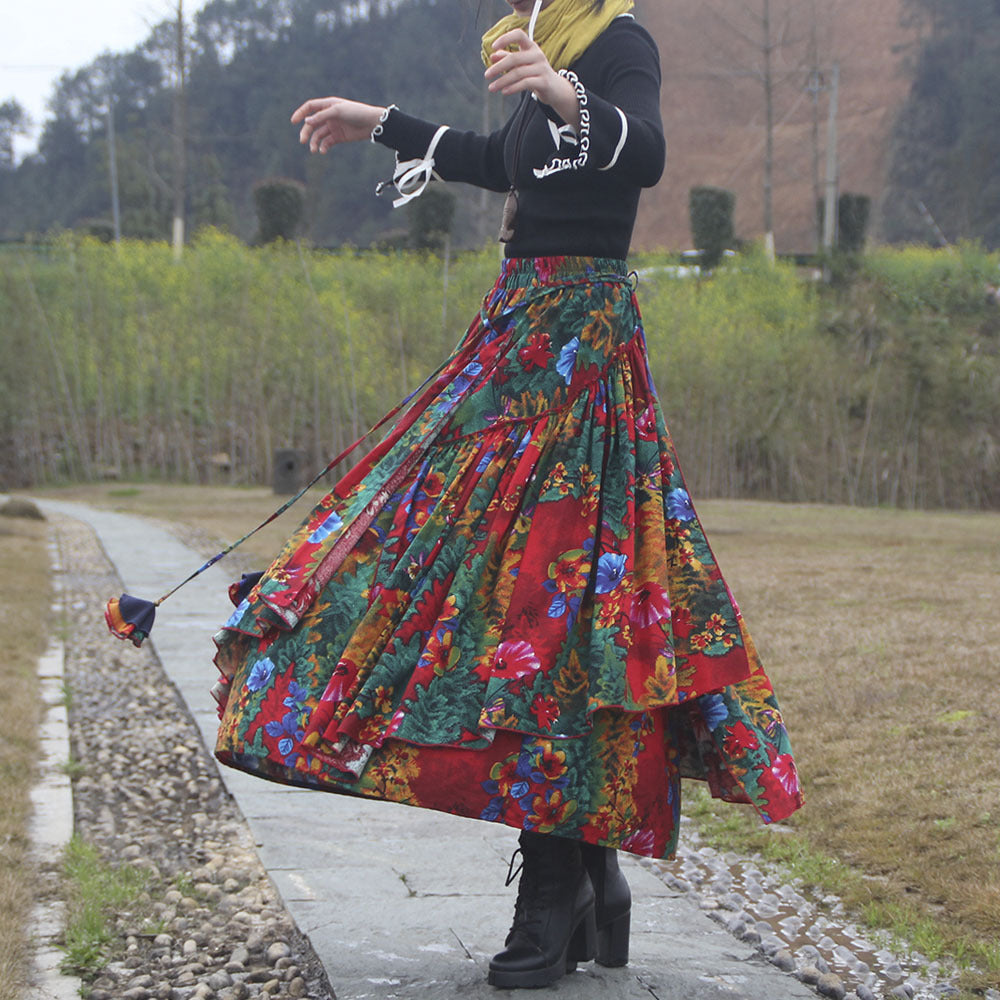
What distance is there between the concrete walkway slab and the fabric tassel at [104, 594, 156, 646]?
57 cm

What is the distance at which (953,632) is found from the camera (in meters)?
5.06

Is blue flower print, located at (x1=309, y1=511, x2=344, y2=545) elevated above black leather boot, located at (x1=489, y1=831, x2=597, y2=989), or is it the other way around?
blue flower print, located at (x1=309, y1=511, x2=344, y2=545)

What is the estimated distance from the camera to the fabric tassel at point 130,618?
191 cm

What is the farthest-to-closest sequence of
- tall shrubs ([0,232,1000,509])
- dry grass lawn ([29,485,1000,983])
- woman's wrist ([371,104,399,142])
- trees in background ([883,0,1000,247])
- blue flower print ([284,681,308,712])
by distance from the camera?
1. trees in background ([883,0,1000,247])
2. tall shrubs ([0,232,1000,509])
3. dry grass lawn ([29,485,1000,983])
4. woman's wrist ([371,104,399,142])
5. blue flower print ([284,681,308,712])

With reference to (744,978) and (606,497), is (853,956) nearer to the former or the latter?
(744,978)

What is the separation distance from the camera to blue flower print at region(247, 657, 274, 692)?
1796 mm

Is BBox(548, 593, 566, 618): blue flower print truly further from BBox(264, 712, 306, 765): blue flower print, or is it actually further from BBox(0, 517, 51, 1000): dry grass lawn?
BBox(0, 517, 51, 1000): dry grass lawn

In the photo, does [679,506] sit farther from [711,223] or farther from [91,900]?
[711,223]

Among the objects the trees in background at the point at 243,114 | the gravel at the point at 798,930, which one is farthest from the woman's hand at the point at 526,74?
the trees in background at the point at 243,114

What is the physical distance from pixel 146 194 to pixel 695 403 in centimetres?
3068

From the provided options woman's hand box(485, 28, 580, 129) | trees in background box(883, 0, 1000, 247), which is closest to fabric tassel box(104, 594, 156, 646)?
woman's hand box(485, 28, 580, 129)

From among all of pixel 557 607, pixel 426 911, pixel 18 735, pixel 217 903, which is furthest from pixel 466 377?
pixel 18 735

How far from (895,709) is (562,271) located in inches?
92.4

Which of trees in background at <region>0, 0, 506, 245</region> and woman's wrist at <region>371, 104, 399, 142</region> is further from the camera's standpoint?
trees in background at <region>0, 0, 506, 245</region>
